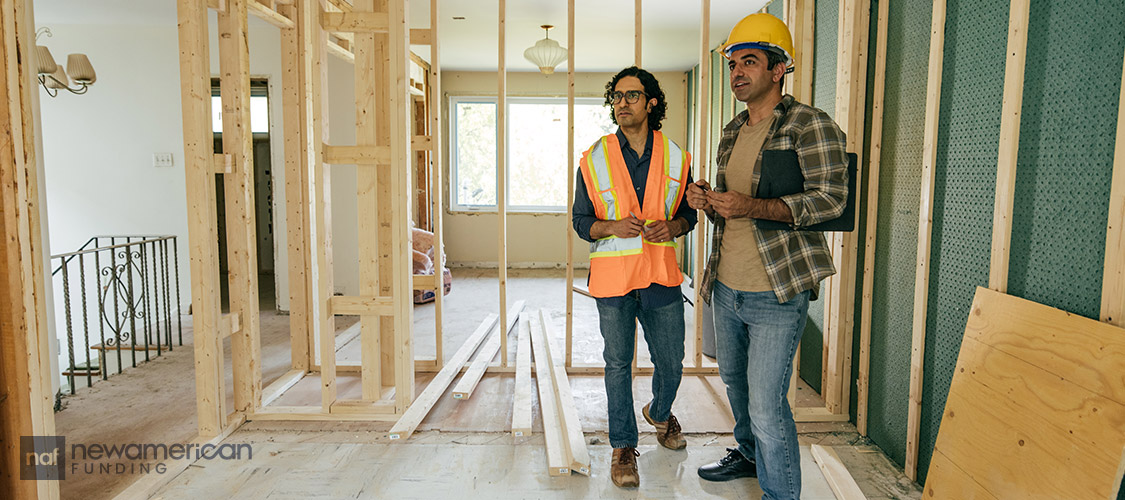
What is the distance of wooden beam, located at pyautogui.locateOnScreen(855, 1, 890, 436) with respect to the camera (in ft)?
9.68

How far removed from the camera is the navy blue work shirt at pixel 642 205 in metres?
2.42

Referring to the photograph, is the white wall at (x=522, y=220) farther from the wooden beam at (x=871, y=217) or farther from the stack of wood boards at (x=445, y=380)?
the wooden beam at (x=871, y=217)

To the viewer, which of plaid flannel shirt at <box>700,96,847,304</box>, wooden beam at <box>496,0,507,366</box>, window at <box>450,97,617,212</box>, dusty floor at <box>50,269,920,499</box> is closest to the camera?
plaid flannel shirt at <box>700,96,847,304</box>

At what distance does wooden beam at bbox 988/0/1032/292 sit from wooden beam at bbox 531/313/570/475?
173cm

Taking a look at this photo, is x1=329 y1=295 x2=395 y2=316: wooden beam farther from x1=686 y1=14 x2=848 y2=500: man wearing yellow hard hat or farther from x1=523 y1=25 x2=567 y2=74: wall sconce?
x1=523 y1=25 x2=567 y2=74: wall sconce

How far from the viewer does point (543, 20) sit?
595 cm

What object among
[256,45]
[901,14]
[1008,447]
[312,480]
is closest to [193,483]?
[312,480]

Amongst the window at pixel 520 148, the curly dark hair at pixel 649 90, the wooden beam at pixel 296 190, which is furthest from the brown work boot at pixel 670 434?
the window at pixel 520 148

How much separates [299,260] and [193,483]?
1706mm

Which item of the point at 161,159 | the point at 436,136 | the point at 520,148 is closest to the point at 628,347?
the point at 436,136

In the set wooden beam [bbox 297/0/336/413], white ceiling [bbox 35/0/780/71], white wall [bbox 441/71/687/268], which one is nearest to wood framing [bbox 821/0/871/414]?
white ceiling [bbox 35/0/780/71]

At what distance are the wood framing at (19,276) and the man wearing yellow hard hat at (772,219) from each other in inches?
86.3

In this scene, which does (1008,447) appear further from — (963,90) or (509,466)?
(509,466)

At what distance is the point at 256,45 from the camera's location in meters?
5.89
